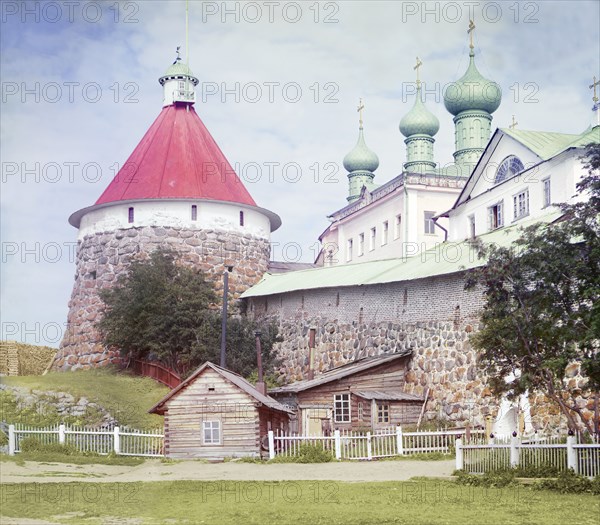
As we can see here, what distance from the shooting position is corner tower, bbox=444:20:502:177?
50.0 m

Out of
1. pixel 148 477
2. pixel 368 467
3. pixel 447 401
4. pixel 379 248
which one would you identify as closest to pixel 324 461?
pixel 368 467

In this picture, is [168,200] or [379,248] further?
[379,248]

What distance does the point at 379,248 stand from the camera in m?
52.8

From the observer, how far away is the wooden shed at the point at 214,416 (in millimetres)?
27406

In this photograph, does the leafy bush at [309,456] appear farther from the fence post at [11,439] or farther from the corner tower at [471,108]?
the corner tower at [471,108]

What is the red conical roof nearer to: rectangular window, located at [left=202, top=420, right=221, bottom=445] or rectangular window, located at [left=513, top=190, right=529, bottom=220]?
rectangular window, located at [left=513, top=190, right=529, bottom=220]

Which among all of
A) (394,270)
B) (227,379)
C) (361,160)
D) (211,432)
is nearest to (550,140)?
(394,270)

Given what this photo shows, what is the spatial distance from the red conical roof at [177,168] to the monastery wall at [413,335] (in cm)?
591

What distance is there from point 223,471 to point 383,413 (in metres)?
8.58

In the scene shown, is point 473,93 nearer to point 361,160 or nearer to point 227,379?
point 361,160

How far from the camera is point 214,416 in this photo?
2773 cm

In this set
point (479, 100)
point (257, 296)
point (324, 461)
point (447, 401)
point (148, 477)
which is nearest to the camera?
point (148, 477)

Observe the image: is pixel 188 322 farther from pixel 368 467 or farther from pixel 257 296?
pixel 368 467

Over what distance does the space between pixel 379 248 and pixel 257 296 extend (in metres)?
11.3
